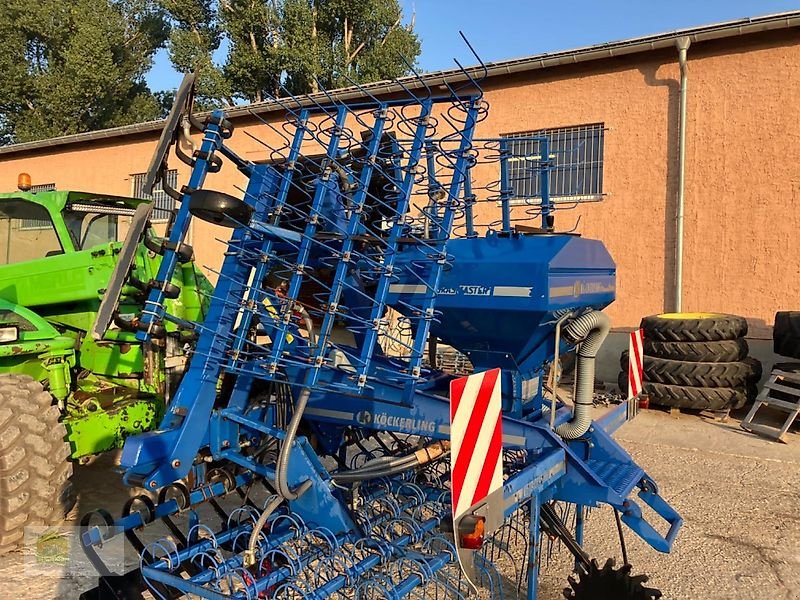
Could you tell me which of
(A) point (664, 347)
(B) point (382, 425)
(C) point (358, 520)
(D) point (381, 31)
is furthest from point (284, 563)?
(D) point (381, 31)

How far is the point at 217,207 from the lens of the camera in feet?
7.73

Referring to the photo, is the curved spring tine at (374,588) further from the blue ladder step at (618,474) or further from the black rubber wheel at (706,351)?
the black rubber wheel at (706,351)

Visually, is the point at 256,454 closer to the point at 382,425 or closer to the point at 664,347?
the point at 382,425

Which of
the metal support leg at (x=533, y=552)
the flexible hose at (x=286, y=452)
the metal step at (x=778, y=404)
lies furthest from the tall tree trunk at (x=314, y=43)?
the metal support leg at (x=533, y=552)

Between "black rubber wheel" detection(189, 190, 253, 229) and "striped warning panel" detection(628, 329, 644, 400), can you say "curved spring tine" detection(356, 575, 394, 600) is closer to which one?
"black rubber wheel" detection(189, 190, 253, 229)

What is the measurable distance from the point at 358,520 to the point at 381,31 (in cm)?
2240

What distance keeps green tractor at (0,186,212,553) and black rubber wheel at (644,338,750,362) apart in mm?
5186

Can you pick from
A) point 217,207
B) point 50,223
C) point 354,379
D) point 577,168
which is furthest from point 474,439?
point 577,168

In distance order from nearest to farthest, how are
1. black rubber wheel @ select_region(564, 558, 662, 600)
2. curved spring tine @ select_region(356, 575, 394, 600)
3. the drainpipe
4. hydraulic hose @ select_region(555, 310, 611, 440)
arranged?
1. curved spring tine @ select_region(356, 575, 394, 600)
2. black rubber wheel @ select_region(564, 558, 662, 600)
3. hydraulic hose @ select_region(555, 310, 611, 440)
4. the drainpipe

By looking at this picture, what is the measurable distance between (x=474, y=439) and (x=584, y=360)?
0.96 meters

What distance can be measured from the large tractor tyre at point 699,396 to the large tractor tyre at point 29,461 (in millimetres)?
5500

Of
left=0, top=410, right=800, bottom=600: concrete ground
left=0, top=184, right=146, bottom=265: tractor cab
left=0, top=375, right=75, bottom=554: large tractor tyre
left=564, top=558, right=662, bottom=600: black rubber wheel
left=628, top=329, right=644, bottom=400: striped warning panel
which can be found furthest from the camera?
left=0, top=184, right=146, bottom=265: tractor cab

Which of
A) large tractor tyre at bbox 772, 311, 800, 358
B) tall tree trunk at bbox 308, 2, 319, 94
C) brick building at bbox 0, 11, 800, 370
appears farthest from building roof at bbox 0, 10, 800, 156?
tall tree trunk at bbox 308, 2, 319, 94

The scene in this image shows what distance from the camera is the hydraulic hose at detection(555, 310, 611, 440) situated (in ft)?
9.40
